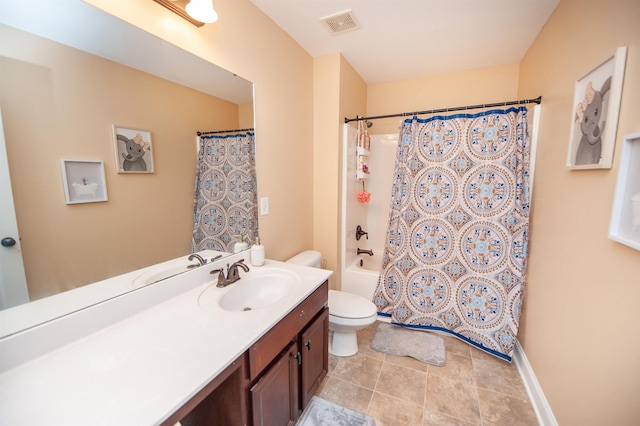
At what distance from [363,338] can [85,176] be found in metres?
2.18

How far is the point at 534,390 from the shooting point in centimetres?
159

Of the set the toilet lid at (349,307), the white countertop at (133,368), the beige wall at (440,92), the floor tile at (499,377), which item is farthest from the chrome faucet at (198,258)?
the beige wall at (440,92)

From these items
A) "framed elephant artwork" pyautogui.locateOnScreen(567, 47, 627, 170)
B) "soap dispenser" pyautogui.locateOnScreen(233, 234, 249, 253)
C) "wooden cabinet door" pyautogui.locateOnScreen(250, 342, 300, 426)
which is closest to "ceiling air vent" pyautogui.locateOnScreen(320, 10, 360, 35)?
"framed elephant artwork" pyautogui.locateOnScreen(567, 47, 627, 170)

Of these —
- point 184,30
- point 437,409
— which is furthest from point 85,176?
point 437,409

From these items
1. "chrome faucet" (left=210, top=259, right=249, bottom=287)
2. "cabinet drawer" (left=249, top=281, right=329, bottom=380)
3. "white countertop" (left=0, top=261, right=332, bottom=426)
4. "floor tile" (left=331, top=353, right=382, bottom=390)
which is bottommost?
"floor tile" (left=331, top=353, right=382, bottom=390)

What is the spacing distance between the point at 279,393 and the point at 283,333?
0.28m

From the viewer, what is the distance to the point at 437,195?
211 centimetres

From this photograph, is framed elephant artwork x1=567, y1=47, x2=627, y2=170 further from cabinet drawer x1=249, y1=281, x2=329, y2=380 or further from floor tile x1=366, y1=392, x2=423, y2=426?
floor tile x1=366, y1=392, x2=423, y2=426

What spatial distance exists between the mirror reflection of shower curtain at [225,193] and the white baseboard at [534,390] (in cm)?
195

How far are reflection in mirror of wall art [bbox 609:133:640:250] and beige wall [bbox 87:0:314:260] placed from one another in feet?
5.55

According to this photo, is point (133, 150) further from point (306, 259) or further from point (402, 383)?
point (402, 383)

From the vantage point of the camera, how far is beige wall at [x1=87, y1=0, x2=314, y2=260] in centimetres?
119

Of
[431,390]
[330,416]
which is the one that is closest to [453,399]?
[431,390]

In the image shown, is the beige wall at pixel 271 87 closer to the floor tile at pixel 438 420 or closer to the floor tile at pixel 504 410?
the floor tile at pixel 438 420
